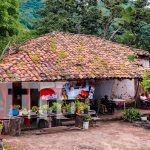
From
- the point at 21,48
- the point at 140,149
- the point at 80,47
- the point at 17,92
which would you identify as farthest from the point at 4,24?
the point at 140,149

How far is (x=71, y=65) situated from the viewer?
51.3ft

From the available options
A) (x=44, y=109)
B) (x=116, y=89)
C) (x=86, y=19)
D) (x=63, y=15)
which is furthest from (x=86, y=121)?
(x=63, y=15)

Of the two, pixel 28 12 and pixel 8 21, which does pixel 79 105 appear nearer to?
pixel 8 21

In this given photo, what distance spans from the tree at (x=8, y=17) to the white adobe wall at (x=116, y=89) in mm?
5877

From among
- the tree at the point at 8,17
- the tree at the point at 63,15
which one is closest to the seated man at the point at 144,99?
the tree at the point at 8,17

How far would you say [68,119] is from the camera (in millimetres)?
15273

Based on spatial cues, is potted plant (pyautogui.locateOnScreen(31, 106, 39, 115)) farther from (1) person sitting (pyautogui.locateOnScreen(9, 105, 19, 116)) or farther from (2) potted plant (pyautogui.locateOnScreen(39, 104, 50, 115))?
(1) person sitting (pyautogui.locateOnScreen(9, 105, 19, 116))

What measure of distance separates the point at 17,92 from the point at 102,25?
53.8ft

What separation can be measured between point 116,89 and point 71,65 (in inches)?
176

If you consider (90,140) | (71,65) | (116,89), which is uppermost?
(71,65)

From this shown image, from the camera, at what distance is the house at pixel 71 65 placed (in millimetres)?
14125

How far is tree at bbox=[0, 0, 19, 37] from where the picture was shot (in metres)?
18.4

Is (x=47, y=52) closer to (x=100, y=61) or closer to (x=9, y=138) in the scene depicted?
(x=100, y=61)

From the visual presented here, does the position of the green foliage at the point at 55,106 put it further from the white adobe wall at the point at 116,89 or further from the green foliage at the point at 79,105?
the white adobe wall at the point at 116,89
